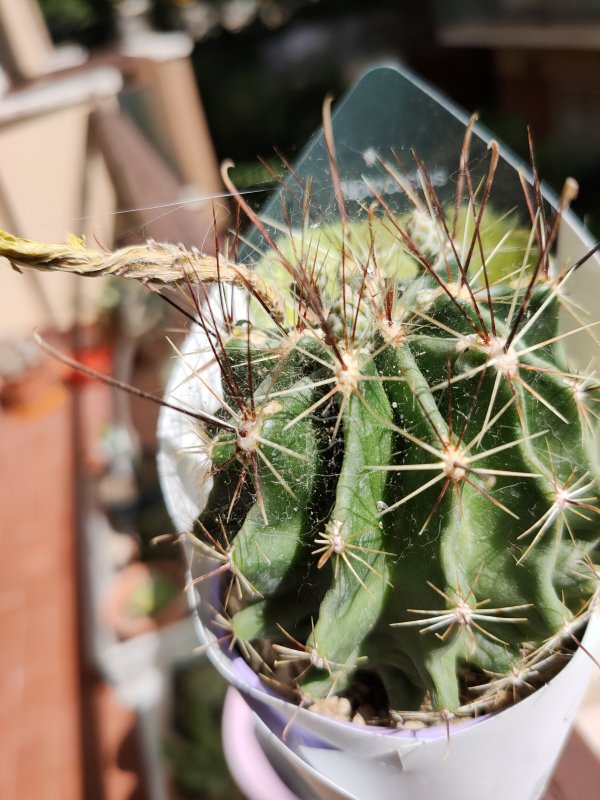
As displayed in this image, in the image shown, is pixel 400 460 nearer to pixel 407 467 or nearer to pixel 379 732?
pixel 407 467

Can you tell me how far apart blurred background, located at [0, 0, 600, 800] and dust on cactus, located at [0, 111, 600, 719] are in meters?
0.10

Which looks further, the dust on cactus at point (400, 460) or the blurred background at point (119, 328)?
the blurred background at point (119, 328)

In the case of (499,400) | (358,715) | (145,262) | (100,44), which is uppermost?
(100,44)

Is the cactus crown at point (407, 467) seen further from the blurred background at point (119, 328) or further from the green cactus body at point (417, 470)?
the blurred background at point (119, 328)

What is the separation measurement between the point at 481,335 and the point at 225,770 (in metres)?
1.36

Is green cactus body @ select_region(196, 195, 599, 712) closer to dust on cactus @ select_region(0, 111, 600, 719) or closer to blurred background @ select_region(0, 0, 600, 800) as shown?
dust on cactus @ select_region(0, 111, 600, 719)

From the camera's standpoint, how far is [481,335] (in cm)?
47

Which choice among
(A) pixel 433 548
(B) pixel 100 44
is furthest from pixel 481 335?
(B) pixel 100 44

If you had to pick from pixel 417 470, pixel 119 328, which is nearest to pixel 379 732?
pixel 417 470

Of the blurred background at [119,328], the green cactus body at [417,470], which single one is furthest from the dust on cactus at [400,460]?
the blurred background at [119,328]

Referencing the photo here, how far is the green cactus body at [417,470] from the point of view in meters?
0.47

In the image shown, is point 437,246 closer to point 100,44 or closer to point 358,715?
point 358,715

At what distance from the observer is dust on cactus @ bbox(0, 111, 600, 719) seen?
0.47m

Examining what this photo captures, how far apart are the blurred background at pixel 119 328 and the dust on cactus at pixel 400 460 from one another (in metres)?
0.10
